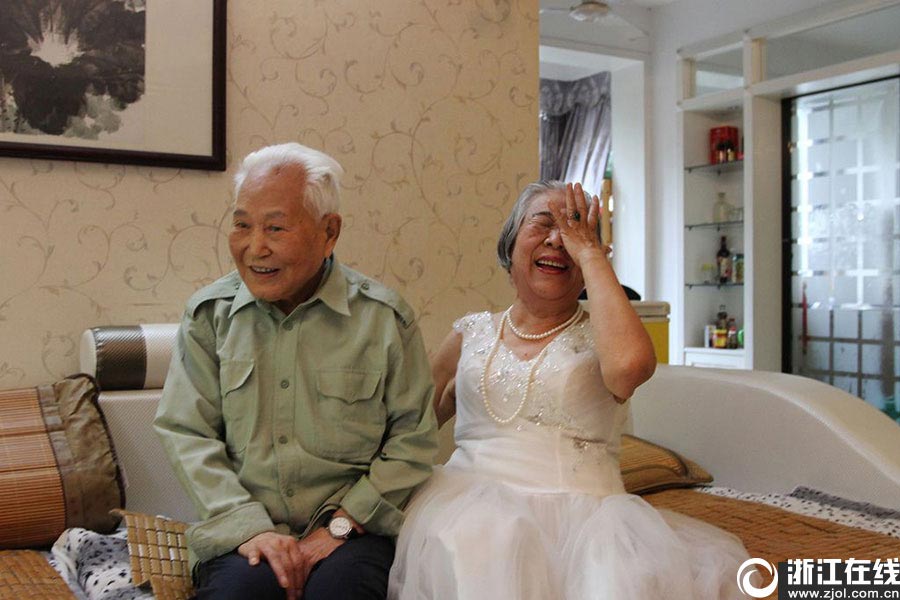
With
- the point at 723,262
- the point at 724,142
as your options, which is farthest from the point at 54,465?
the point at 724,142

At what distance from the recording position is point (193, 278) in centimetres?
215

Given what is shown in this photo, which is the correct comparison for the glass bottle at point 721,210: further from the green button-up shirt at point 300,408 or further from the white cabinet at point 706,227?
the green button-up shirt at point 300,408

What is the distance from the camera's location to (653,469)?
7.52 ft

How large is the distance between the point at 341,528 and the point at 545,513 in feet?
1.20

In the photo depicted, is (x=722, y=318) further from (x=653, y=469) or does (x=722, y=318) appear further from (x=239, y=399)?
(x=239, y=399)

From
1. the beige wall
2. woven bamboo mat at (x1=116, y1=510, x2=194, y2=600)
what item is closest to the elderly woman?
woven bamboo mat at (x1=116, y1=510, x2=194, y2=600)

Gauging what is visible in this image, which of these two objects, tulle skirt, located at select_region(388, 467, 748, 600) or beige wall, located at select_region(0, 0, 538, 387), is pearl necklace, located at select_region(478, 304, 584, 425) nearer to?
tulle skirt, located at select_region(388, 467, 748, 600)

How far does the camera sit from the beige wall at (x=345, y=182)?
78.5 inches

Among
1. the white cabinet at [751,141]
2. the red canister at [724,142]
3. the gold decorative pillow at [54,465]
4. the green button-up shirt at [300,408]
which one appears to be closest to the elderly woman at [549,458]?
the green button-up shirt at [300,408]

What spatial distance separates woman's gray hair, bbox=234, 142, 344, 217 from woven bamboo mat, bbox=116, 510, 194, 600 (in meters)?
0.63

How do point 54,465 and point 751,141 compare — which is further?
point 751,141

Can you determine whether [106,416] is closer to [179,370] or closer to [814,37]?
[179,370]

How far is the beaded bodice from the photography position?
5.60ft

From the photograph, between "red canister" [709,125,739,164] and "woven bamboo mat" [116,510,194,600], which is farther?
"red canister" [709,125,739,164]
